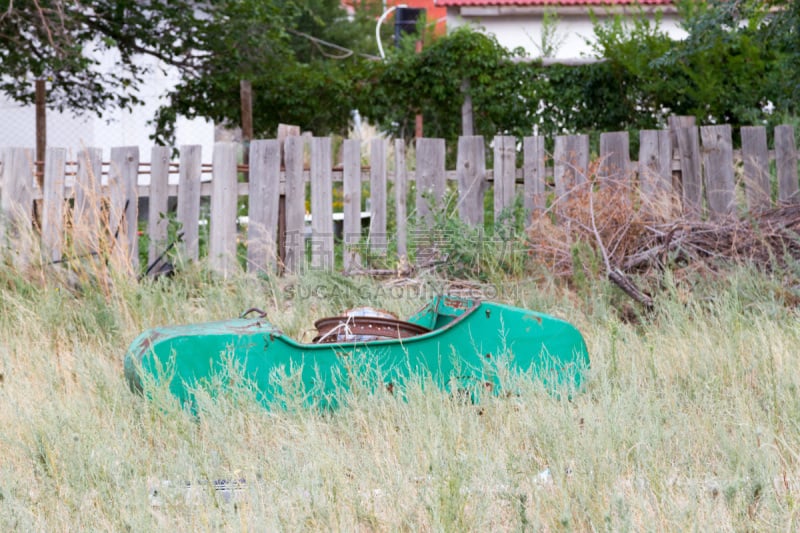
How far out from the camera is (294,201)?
7.34 meters

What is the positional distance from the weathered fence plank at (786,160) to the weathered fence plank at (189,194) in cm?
479

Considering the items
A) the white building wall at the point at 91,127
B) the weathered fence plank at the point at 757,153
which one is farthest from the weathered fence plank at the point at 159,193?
the white building wall at the point at 91,127

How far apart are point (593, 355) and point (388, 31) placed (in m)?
18.8

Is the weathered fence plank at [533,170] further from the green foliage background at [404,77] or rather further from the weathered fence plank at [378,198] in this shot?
the green foliage background at [404,77]

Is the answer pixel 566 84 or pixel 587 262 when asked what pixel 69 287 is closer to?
pixel 587 262

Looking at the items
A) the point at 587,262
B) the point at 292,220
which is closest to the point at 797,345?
the point at 587,262

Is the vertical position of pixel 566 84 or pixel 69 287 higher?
pixel 566 84

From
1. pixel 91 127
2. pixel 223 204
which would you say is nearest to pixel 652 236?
pixel 223 204

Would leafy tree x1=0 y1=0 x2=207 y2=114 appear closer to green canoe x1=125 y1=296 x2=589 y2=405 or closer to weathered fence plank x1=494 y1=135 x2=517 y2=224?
weathered fence plank x1=494 y1=135 x2=517 y2=224

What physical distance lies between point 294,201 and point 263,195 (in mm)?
253

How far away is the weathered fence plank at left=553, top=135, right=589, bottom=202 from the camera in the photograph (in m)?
7.45

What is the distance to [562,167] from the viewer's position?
7.55m

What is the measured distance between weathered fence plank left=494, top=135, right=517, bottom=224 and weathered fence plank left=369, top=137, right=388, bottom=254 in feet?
3.08

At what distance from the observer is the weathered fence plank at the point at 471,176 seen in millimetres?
7520
